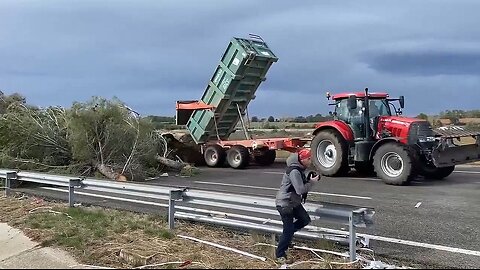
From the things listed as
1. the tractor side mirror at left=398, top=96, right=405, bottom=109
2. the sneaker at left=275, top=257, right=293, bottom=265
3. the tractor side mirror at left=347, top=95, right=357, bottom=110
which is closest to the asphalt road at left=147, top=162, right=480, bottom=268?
the sneaker at left=275, top=257, right=293, bottom=265

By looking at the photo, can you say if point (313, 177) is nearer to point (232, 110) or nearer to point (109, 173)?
point (109, 173)

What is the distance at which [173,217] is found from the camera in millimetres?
7953

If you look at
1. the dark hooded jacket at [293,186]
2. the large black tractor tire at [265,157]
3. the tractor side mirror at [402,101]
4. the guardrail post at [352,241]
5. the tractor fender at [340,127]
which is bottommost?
the guardrail post at [352,241]

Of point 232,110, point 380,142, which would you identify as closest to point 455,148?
point 380,142

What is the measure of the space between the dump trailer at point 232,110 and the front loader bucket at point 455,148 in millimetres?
5349

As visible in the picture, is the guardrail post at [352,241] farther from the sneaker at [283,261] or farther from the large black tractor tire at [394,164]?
the large black tractor tire at [394,164]

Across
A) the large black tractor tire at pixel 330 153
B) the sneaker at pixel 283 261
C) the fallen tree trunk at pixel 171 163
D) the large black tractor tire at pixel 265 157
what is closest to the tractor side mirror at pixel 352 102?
the large black tractor tire at pixel 330 153

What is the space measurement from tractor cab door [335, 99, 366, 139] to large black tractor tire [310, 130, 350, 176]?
52 centimetres

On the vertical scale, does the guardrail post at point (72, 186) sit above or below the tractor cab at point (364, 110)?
below

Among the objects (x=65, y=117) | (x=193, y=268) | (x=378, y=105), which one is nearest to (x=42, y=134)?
(x=65, y=117)

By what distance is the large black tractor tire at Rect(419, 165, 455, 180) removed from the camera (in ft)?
48.4

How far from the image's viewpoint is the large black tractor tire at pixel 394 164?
13.4 metres

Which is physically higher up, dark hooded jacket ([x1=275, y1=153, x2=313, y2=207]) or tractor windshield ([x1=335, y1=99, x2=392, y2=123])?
tractor windshield ([x1=335, y1=99, x2=392, y2=123])

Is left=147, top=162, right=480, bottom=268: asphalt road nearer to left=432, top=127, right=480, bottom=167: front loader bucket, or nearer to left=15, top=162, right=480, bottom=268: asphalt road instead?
left=15, top=162, right=480, bottom=268: asphalt road
